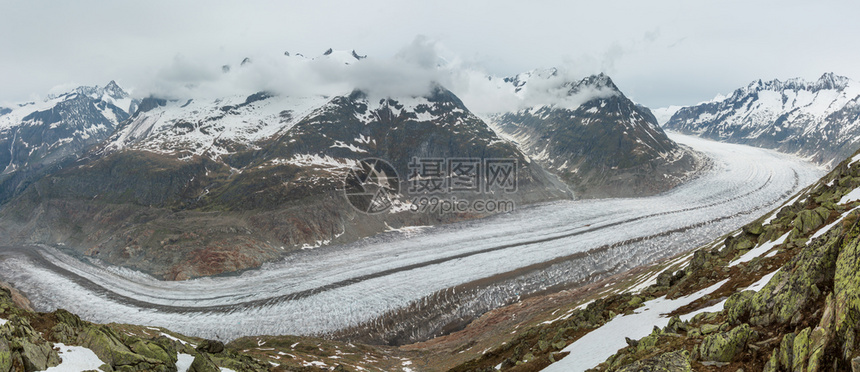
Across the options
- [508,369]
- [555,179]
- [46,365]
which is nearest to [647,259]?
[508,369]

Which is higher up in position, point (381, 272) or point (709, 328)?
point (709, 328)

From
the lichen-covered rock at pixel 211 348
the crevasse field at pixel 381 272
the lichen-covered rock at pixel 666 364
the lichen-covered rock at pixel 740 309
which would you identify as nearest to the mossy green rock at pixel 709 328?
the lichen-covered rock at pixel 740 309

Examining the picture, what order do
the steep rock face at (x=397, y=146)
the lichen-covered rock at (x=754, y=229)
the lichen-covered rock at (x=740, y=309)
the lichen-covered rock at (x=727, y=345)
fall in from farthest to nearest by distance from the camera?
1. the steep rock face at (x=397, y=146)
2. the lichen-covered rock at (x=754, y=229)
3. the lichen-covered rock at (x=740, y=309)
4. the lichen-covered rock at (x=727, y=345)

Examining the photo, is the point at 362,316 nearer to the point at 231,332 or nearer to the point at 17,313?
the point at 231,332

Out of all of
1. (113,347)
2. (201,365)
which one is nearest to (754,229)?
(201,365)

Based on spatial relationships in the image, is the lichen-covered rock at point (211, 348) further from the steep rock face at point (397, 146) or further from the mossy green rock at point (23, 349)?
the steep rock face at point (397, 146)

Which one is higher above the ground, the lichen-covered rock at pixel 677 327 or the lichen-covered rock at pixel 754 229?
the lichen-covered rock at pixel 754 229

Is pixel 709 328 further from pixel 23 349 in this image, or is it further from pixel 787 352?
pixel 23 349
